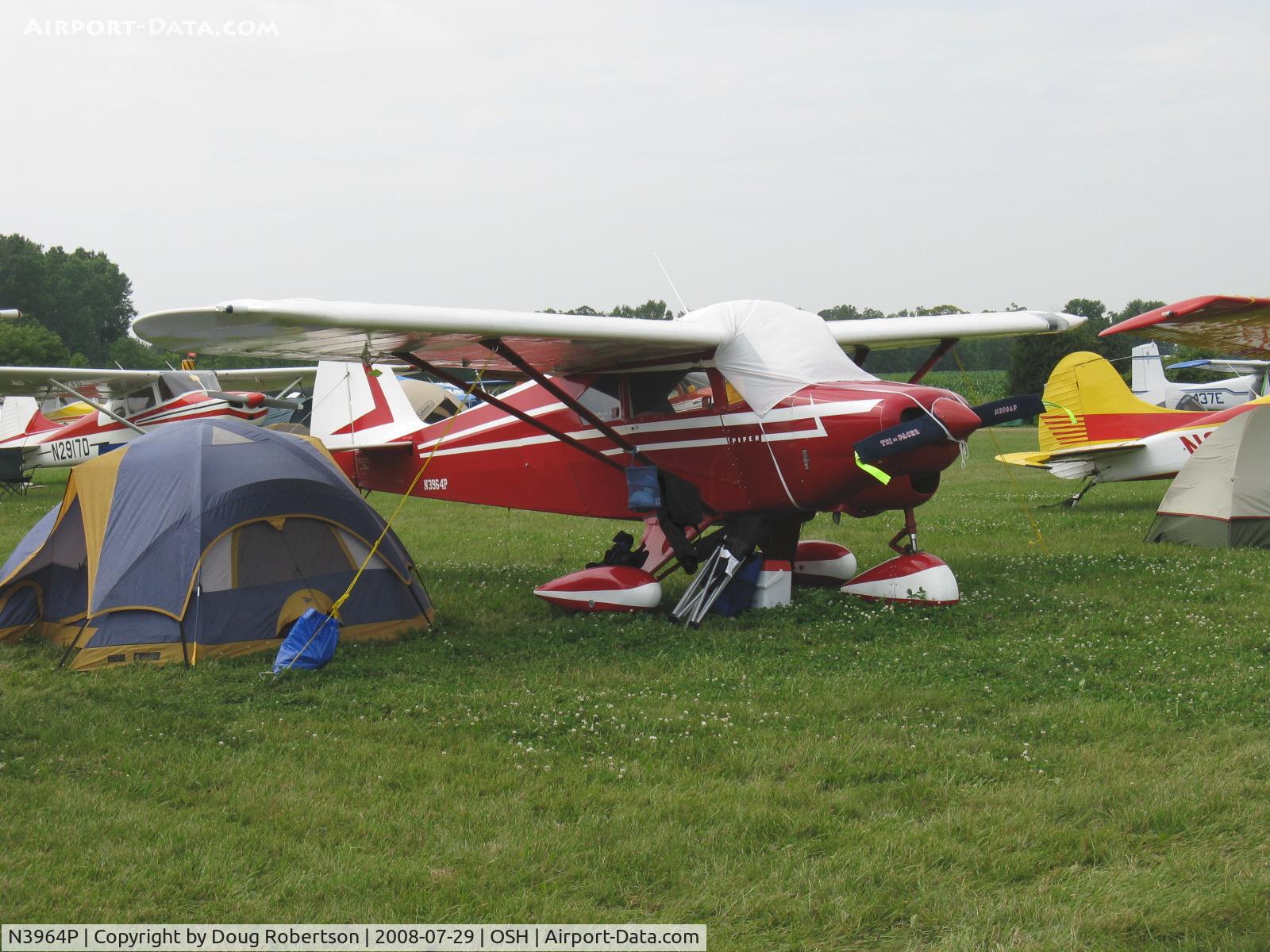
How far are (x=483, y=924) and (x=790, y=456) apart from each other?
5596 millimetres

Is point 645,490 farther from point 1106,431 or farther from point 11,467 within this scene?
point 11,467

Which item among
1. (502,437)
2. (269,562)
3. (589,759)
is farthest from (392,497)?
(589,759)

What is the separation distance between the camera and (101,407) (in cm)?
2130

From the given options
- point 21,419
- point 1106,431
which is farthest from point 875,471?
point 21,419

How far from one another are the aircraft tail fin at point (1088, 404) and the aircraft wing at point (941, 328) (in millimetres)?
5820

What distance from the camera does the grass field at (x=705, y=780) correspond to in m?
3.76

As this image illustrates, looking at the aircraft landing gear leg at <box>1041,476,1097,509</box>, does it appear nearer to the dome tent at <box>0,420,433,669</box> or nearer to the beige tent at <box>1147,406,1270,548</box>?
the beige tent at <box>1147,406,1270,548</box>

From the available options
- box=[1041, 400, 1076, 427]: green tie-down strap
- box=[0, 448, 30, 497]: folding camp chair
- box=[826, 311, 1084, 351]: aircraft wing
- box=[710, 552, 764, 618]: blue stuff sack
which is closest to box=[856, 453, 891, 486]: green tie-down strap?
box=[710, 552, 764, 618]: blue stuff sack

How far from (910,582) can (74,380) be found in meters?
19.4

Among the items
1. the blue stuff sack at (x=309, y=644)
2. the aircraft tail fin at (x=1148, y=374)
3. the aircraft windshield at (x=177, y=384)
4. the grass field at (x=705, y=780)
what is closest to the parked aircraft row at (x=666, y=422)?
the grass field at (x=705, y=780)

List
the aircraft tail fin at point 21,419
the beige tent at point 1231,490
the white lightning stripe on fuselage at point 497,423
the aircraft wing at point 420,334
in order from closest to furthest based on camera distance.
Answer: the aircraft wing at point 420,334, the white lightning stripe on fuselage at point 497,423, the beige tent at point 1231,490, the aircraft tail fin at point 21,419

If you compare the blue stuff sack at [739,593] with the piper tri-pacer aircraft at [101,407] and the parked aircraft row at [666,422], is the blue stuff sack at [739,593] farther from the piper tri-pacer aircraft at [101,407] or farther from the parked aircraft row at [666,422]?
the piper tri-pacer aircraft at [101,407]

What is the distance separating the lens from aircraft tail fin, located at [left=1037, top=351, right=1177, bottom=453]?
16328 mm

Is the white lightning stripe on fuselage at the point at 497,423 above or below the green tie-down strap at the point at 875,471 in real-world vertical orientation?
above
